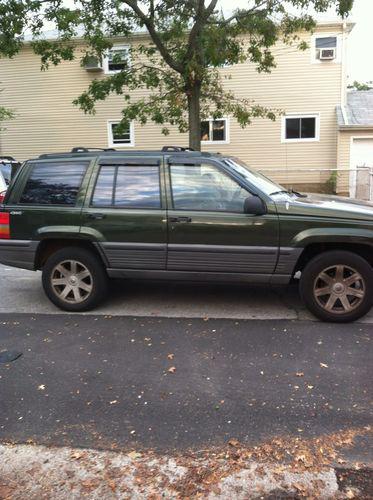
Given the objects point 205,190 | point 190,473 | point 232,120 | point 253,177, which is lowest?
point 190,473

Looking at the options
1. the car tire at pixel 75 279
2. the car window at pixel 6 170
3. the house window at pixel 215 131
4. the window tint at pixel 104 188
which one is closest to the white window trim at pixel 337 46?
the house window at pixel 215 131

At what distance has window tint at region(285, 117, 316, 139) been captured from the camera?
1848cm

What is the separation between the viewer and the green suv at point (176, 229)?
486 cm

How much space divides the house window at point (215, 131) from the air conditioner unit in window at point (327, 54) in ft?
13.8

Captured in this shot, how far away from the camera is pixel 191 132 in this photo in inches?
485

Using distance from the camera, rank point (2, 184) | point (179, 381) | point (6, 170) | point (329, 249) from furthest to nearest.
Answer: point (6, 170) < point (2, 184) < point (329, 249) < point (179, 381)

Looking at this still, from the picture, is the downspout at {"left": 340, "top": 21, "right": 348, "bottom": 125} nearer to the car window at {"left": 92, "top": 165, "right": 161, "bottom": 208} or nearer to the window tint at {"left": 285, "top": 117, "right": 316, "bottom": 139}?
the window tint at {"left": 285, "top": 117, "right": 316, "bottom": 139}

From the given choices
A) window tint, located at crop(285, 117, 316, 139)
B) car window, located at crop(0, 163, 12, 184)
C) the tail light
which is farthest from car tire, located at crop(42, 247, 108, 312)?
window tint, located at crop(285, 117, 316, 139)

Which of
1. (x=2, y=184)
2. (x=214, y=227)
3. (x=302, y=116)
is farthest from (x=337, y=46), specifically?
(x=214, y=227)

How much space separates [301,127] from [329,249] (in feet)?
48.3

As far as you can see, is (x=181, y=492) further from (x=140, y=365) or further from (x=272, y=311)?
(x=272, y=311)

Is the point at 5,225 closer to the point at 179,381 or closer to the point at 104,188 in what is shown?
the point at 104,188

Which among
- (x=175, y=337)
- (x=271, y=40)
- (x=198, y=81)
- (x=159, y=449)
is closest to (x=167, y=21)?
(x=198, y=81)

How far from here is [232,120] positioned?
61.6ft
